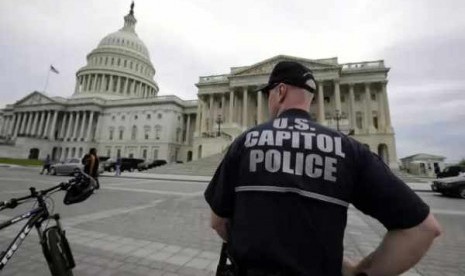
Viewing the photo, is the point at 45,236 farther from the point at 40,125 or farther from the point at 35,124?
the point at 35,124

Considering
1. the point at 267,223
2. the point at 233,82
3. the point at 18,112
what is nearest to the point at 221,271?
the point at 267,223

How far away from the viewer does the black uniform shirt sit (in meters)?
1.18

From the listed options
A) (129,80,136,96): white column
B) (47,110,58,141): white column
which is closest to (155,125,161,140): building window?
(129,80,136,96): white column

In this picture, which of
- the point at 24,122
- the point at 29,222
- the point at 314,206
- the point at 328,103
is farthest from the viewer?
the point at 24,122

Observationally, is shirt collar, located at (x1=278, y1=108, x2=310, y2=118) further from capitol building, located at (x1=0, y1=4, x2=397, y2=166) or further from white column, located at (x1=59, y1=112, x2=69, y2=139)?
white column, located at (x1=59, y1=112, x2=69, y2=139)

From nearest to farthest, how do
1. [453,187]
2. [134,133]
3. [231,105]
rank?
[453,187] < [231,105] < [134,133]

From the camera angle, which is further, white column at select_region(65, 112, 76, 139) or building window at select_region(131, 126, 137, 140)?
white column at select_region(65, 112, 76, 139)

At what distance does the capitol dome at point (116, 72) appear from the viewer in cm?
7069

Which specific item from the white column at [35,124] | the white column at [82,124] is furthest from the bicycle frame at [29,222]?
the white column at [35,124]

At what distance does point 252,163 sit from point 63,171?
86.0 feet

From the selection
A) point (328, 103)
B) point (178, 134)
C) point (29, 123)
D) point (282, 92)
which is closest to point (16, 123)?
point (29, 123)

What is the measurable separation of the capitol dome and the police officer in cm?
7671

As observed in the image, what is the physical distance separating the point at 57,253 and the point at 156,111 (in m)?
59.2

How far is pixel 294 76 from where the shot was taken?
163 cm
